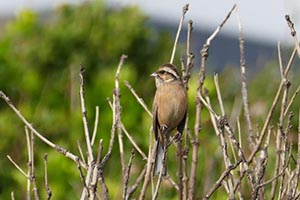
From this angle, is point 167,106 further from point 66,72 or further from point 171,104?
point 66,72

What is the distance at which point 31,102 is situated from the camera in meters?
8.22

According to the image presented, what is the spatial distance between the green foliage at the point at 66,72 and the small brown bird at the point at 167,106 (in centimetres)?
271

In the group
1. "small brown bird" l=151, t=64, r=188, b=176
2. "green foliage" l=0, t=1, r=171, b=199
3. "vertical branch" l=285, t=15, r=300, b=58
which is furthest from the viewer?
"green foliage" l=0, t=1, r=171, b=199

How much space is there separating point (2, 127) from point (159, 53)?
1938 millimetres

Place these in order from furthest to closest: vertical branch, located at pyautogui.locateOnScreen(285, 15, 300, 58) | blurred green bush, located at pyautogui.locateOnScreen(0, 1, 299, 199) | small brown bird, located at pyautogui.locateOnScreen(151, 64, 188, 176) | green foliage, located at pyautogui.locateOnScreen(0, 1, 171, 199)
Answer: green foliage, located at pyautogui.locateOnScreen(0, 1, 171, 199)
blurred green bush, located at pyautogui.locateOnScreen(0, 1, 299, 199)
small brown bird, located at pyautogui.locateOnScreen(151, 64, 188, 176)
vertical branch, located at pyautogui.locateOnScreen(285, 15, 300, 58)

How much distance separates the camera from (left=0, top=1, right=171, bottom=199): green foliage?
7.64m

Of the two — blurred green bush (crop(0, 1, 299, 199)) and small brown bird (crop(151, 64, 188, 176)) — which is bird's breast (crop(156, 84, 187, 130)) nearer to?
small brown bird (crop(151, 64, 188, 176))

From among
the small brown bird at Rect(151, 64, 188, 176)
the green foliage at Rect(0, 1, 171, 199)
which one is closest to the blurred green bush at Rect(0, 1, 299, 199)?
the green foliage at Rect(0, 1, 171, 199)

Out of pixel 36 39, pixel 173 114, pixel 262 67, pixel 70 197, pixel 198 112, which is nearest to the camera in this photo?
pixel 198 112

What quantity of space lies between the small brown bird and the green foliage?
2711 mm

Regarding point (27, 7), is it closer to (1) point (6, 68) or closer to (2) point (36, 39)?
(2) point (36, 39)

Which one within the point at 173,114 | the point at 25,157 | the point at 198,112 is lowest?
the point at 198,112

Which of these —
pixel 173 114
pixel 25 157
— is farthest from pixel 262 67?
pixel 173 114

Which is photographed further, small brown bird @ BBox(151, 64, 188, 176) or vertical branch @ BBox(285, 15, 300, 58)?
small brown bird @ BBox(151, 64, 188, 176)
